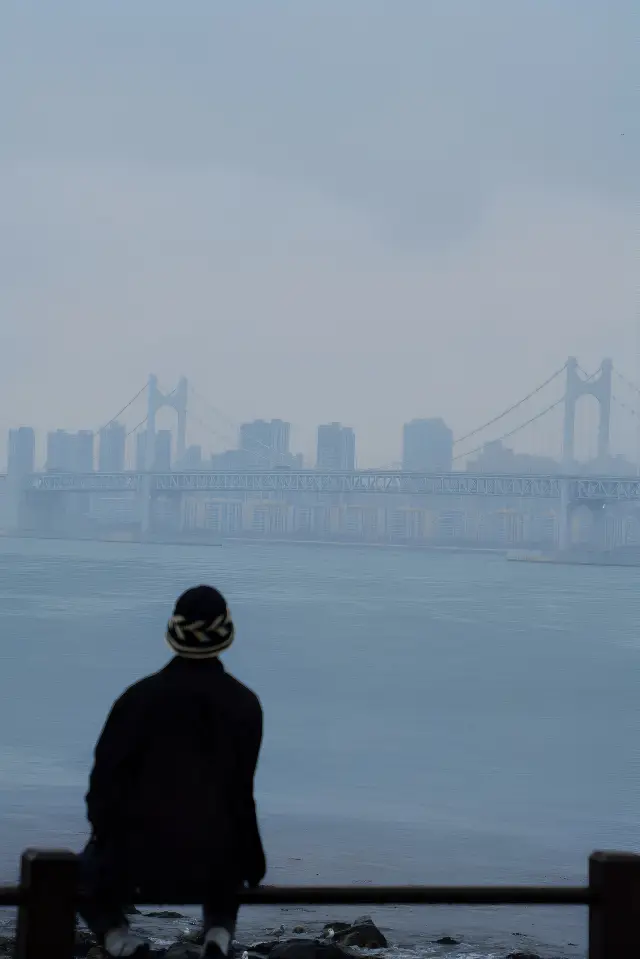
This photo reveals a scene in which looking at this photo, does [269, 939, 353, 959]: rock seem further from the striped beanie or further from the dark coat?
the striped beanie

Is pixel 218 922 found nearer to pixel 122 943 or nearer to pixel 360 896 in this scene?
pixel 122 943

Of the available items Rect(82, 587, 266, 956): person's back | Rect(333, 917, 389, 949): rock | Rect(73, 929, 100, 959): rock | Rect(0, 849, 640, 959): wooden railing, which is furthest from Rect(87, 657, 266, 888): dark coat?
Rect(333, 917, 389, 949): rock

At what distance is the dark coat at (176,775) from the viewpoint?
1.54m

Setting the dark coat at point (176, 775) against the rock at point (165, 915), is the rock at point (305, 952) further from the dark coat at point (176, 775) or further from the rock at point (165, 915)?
the dark coat at point (176, 775)

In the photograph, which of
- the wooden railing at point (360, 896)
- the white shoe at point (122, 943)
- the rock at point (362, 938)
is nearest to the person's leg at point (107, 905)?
the white shoe at point (122, 943)

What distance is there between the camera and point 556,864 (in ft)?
27.6

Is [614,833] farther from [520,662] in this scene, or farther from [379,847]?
[520,662]

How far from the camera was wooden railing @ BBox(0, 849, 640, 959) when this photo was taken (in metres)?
1.34

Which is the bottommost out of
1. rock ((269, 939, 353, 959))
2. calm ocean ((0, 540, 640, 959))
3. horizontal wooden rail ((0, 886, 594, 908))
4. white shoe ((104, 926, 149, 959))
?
calm ocean ((0, 540, 640, 959))

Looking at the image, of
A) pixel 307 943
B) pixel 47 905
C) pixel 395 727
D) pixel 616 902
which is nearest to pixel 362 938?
pixel 307 943

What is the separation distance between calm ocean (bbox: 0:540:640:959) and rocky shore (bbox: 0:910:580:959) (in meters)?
0.07

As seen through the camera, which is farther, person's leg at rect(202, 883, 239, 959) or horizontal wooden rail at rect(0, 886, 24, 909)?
person's leg at rect(202, 883, 239, 959)

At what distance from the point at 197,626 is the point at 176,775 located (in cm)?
18

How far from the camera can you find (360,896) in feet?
4.44
